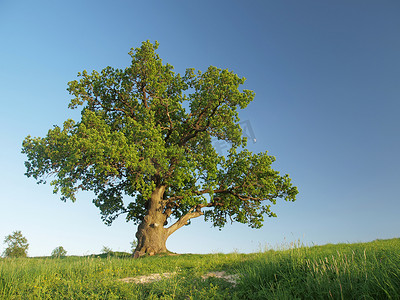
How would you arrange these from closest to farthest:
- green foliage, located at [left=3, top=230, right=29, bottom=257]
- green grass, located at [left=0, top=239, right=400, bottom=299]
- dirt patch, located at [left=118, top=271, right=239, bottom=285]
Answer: green grass, located at [left=0, top=239, right=400, bottom=299], dirt patch, located at [left=118, top=271, right=239, bottom=285], green foliage, located at [left=3, top=230, right=29, bottom=257]

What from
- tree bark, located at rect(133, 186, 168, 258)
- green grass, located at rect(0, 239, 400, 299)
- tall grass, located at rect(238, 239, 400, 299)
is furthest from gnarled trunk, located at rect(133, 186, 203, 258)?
tall grass, located at rect(238, 239, 400, 299)

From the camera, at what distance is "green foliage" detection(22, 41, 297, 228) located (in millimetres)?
19125

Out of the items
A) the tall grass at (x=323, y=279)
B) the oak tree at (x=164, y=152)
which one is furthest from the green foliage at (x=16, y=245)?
the tall grass at (x=323, y=279)

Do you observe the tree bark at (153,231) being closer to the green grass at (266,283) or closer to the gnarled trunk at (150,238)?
the gnarled trunk at (150,238)

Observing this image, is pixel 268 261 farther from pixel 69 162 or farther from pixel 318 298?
pixel 69 162

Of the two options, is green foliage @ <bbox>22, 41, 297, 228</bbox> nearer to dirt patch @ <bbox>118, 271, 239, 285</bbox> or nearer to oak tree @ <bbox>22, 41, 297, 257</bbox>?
oak tree @ <bbox>22, 41, 297, 257</bbox>

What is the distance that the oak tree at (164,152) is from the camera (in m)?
19.1

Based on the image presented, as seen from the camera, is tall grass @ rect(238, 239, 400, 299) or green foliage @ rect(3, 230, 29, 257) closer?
tall grass @ rect(238, 239, 400, 299)

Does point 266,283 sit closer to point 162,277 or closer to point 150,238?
point 162,277

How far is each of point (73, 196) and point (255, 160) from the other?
1355cm

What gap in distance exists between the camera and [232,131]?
74.0ft

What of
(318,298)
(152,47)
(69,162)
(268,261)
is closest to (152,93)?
(152,47)

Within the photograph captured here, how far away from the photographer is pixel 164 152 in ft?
62.4

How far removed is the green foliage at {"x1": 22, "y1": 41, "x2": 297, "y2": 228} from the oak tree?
0.08 meters
